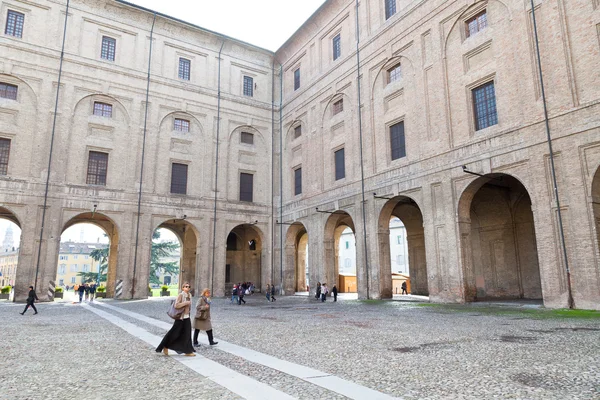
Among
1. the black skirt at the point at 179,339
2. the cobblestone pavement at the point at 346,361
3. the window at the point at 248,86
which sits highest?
the window at the point at 248,86

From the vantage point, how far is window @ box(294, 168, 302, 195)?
95.6 ft

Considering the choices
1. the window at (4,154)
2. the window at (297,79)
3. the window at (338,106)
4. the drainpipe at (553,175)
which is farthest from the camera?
the window at (297,79)

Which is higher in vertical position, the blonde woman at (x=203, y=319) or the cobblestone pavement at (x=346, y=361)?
the blonde woman at (x=203, y=319)

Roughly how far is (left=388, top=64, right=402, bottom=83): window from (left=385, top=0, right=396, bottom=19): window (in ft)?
10.2

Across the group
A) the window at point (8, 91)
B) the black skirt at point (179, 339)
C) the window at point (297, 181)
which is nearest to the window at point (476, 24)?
the window at point (297, 181)

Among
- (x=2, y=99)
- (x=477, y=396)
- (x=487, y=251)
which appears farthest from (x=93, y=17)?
(x=477, y=396)

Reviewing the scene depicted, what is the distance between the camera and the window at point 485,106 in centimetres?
1748

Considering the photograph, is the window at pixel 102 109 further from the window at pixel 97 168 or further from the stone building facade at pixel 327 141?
the window at pixel 97 168

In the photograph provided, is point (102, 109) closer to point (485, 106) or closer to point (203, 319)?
point (485, 106)

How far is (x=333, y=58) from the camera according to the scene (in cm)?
2714

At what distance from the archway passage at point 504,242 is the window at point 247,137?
16245 mm

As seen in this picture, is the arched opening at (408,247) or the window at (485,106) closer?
the window at (485,106)

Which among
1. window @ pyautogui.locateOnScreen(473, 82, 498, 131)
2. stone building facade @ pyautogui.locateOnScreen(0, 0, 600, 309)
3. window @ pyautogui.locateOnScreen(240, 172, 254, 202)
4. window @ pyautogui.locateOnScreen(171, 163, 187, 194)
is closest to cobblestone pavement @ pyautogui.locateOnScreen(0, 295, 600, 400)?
stone building facade @ pyautogui.locateOnScreen(0, 0, 600, 309)

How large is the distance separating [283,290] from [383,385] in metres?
24.7
